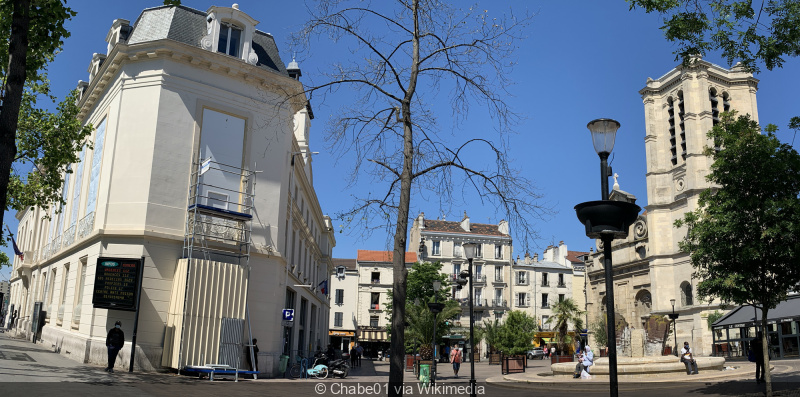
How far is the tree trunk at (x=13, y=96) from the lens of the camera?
649 cm


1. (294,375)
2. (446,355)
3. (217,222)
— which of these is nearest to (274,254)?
(217,222)

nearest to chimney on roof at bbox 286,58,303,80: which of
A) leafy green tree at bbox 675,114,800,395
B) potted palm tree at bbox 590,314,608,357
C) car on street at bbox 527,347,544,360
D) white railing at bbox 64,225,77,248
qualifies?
white railing at bbox 64,225,77,248

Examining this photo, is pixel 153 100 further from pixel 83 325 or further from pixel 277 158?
pixel 83 325

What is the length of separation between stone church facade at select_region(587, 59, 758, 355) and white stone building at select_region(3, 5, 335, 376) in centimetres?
3828

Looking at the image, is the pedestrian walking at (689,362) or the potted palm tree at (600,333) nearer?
the pedestrian walking at (689,362)

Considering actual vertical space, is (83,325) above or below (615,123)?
below

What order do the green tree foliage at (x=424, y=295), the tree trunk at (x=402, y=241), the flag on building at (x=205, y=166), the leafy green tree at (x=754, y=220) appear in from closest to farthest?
1. the tree trunk at (x=402, y=241)
2. the leafy green tree at (x=754, y=220)
3. the flag on building at (x=205, y=166)
4. the green tree foliage at (x=424, y=295)

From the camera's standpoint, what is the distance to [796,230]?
524 inches

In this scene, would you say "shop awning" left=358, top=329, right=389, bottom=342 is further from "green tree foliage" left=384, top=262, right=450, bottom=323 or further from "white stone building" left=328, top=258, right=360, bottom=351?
"green tree foliage" left=384, top=262, right=450, bottom=323

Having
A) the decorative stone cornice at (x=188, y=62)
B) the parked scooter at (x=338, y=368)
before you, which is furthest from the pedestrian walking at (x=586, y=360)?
the decorative stone cornice at (x=188, y=62)

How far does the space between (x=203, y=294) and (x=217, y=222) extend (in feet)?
9.00

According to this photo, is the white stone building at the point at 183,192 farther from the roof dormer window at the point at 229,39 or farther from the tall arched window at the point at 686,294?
Answer: the tall arched window at the point at 686,294

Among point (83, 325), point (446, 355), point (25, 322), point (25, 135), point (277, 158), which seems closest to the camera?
point (83, 325)

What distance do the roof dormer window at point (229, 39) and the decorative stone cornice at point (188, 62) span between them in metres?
0.92
